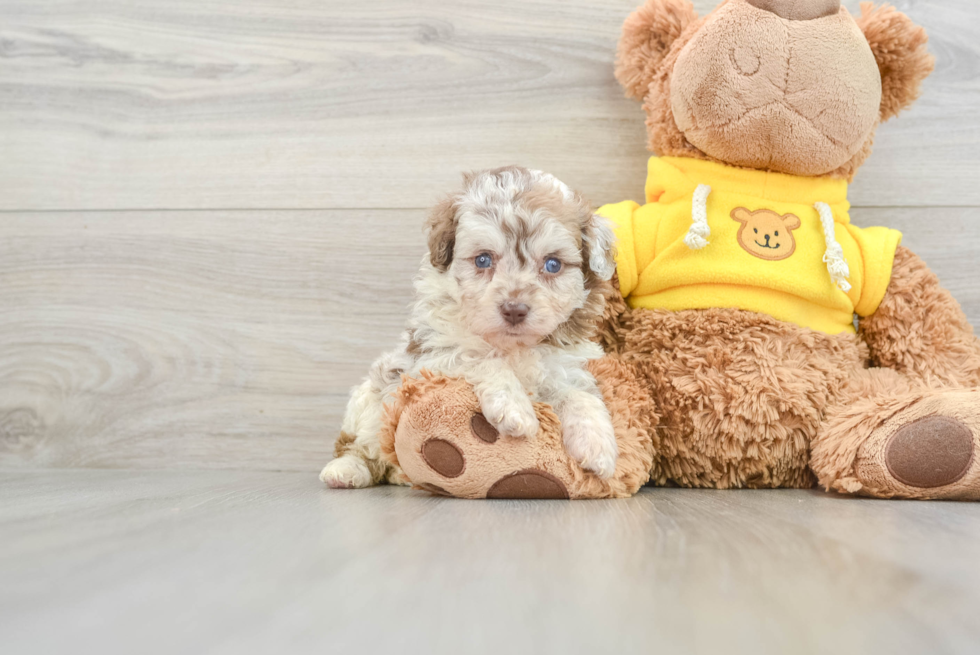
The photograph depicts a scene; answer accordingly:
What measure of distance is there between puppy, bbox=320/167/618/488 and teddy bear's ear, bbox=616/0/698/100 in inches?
16.0

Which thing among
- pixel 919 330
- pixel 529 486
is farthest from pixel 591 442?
pixel 919 330

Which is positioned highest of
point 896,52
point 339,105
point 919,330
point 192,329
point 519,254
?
point 896,52

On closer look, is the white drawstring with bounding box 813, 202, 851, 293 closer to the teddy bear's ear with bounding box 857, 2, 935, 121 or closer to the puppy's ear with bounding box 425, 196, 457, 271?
the teddy bear's ear with bounding box 857, 2, 935, 121

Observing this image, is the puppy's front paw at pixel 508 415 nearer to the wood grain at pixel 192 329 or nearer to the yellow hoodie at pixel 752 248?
the yellow hoodie at pixel 752 248

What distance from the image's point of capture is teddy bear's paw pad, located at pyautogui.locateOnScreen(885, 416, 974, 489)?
4.01ft

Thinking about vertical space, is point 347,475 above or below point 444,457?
below

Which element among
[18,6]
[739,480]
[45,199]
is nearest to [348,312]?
[45,199]

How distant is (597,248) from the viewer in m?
1.40

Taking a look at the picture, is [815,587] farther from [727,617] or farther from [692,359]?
[692,359]

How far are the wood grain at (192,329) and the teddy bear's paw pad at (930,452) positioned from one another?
3.75 ft

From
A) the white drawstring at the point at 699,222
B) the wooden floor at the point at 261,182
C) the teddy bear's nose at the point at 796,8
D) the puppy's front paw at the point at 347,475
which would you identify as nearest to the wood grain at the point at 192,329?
the wooden floor at the point at 261,182

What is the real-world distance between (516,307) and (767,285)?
1.80 feet

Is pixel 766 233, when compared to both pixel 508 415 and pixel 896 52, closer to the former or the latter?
pixel 896 52

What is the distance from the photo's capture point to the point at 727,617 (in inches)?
24.0
